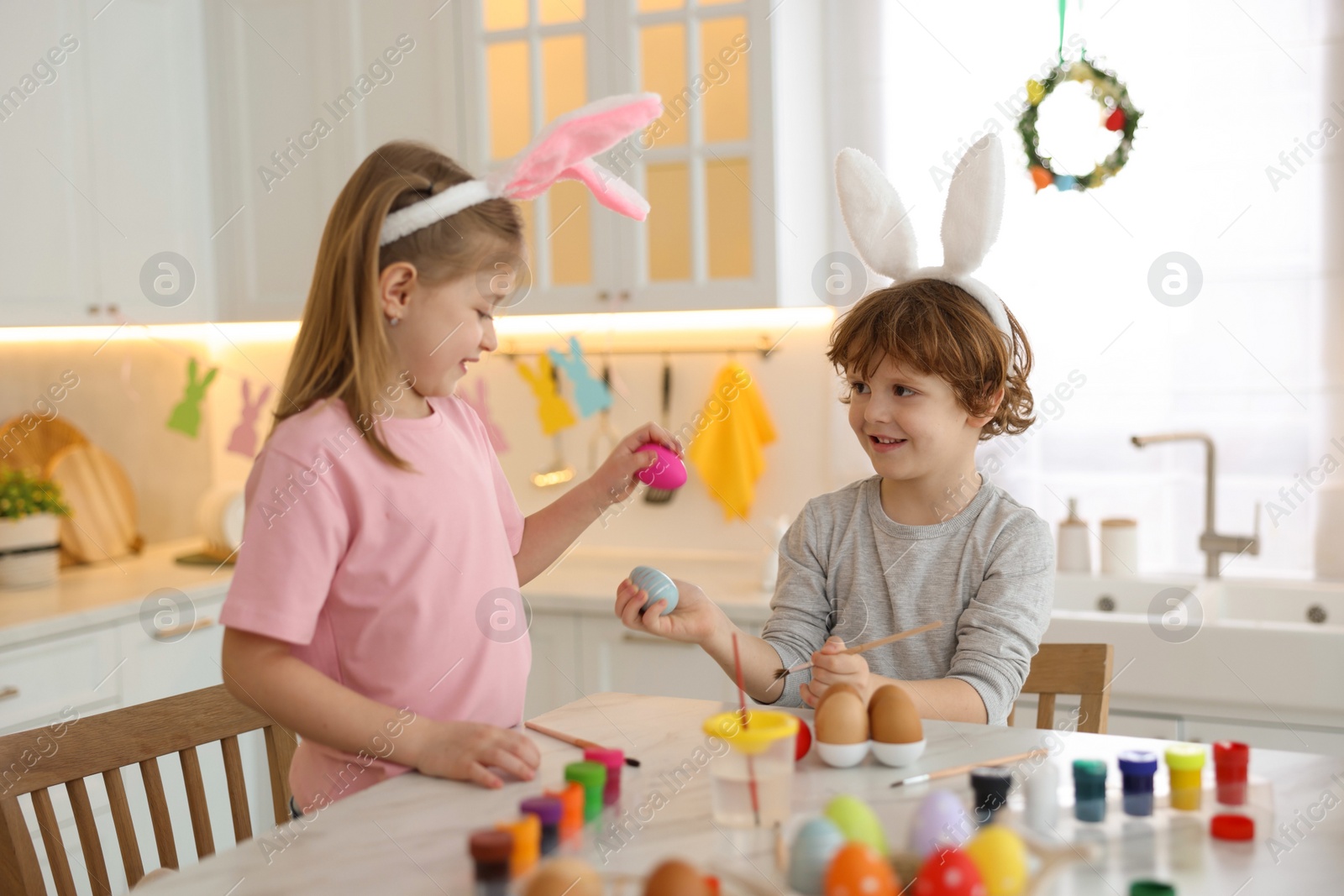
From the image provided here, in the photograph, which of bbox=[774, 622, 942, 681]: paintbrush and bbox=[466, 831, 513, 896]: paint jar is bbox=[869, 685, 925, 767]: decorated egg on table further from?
bbox=[466, 831, 513, 896]: paint jar

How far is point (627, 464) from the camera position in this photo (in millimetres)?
1361

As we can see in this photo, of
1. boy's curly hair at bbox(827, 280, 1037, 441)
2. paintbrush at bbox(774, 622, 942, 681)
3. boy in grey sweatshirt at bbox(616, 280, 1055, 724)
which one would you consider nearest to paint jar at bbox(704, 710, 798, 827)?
paintbrush at bbox(774, 622, 942, 681)

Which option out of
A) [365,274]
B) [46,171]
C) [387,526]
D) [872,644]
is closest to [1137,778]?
[872,644]

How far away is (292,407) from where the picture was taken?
1.14 metres

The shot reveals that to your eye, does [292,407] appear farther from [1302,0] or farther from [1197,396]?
[1302,0]

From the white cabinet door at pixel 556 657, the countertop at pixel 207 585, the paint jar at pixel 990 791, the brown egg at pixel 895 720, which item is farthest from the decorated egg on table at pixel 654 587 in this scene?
the white cabinet door at pixel 556 657

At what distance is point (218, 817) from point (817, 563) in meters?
1.72

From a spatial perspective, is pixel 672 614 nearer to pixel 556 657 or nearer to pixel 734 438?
pixel 556 657

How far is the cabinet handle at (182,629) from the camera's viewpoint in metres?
2.42

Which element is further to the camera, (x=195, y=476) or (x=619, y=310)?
(x=195, y=476)

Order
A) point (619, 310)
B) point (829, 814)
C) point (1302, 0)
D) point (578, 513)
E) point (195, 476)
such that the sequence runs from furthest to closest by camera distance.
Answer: point (195, 476)
point (619, 310)
point (1302, 0)
point (578, 513)
point (829, 814)

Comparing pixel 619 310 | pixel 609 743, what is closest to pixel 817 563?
pixel 609 743

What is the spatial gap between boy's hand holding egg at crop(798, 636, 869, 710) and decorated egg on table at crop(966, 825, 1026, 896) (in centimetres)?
34

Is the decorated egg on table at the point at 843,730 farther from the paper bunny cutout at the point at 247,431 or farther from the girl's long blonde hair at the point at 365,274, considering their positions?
the paper bunny cutout at the point at 247,431
